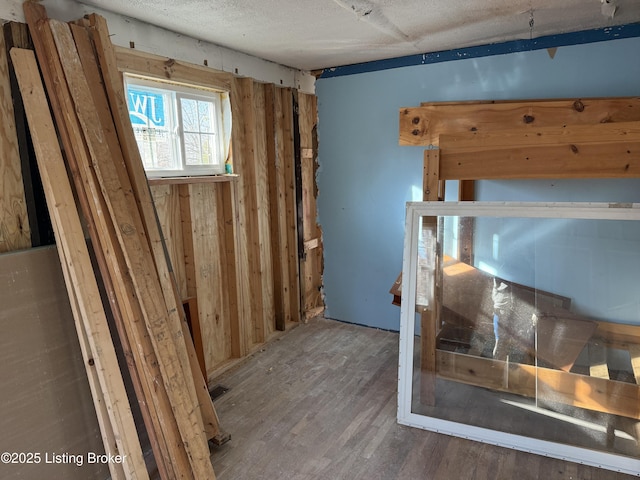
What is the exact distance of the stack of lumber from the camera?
1.80m

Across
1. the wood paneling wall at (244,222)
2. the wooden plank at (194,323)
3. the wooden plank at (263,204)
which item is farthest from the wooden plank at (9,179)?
the wooden plank at (263,204)

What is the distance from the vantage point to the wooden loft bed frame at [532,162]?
2.08 meters

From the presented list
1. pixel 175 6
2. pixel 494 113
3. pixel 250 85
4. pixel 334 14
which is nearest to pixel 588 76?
pixel 494 113

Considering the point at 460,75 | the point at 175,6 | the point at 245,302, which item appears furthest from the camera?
the point at 245,302

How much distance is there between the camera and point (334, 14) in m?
2.20

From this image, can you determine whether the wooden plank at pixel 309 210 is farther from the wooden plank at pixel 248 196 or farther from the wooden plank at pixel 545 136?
the wooden plank at pixel 545 136

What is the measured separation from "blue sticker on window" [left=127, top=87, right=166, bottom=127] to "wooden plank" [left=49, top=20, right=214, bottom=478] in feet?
1.85

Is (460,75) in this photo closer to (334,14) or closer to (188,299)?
(334,14)

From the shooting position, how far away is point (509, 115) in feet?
8.64

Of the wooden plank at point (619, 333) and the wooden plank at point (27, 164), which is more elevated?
the wooden plank at point (27, 164)

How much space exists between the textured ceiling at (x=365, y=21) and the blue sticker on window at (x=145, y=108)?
41 cm

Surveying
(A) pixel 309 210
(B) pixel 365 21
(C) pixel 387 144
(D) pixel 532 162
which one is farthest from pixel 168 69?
(D) pixel 532 162

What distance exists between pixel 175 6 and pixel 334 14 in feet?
2.64

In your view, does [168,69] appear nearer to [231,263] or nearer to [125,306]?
[231,263]
